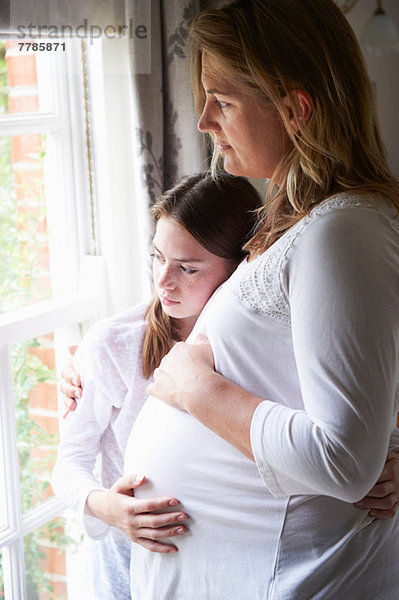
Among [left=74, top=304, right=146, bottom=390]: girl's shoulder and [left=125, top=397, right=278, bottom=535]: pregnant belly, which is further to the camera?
[left=74, top=304, right=146, bottom=390]: girl's shoulder

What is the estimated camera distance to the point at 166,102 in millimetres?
1784

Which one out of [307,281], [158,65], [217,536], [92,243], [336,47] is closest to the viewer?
[307,281]

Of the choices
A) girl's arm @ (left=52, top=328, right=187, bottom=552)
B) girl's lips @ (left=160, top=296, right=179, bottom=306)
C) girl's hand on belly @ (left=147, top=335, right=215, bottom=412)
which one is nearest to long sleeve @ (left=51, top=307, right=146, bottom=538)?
girl's arm @ (left=52, top=328, right=187, bottom=552)

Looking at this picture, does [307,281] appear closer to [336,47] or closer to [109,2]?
[336,47]

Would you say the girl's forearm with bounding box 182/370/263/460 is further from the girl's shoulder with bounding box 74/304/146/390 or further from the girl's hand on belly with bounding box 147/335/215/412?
the girl's shoulder with bounding box 74/304/146/390

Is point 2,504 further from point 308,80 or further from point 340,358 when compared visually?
point 308,80

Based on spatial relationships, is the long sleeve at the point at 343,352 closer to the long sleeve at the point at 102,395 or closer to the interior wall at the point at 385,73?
the long sleeve at the point at 102,395

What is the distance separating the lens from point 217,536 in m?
1.11

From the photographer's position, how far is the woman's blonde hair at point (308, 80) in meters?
0.98

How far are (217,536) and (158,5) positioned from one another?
1.27 meters

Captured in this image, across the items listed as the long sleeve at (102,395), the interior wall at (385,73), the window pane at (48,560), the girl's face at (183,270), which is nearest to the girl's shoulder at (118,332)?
the long sleeve at (102,395)

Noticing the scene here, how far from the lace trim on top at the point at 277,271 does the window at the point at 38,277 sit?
827mm

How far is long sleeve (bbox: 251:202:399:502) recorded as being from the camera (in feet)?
2.83

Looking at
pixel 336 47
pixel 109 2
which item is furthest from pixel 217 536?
pixel 109 2
